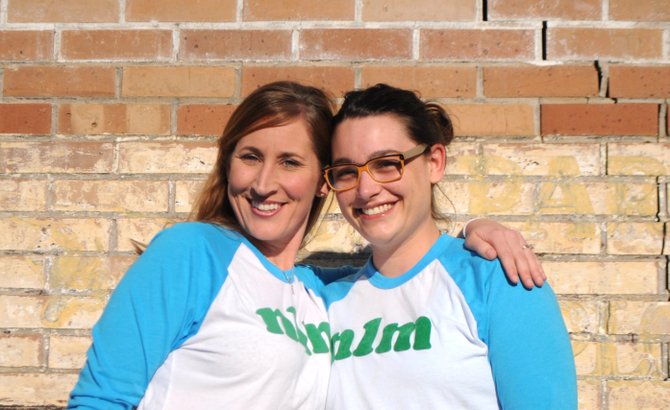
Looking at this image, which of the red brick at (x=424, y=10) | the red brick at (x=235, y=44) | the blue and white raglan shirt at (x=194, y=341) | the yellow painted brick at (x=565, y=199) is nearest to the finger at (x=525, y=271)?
the blue and white raglan shirt at (x=194, y=341)

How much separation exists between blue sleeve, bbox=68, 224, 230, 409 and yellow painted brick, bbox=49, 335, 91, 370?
0.90m

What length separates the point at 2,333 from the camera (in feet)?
8.46

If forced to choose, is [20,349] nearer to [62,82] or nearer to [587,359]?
[62,82]

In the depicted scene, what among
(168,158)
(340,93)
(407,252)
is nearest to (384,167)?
(407,252)

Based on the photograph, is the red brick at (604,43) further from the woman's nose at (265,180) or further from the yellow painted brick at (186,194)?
the yellow painted brick at (186,194)

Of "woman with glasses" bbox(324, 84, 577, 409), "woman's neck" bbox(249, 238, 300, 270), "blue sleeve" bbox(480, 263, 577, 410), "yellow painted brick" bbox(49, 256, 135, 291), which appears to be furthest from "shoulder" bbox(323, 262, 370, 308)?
"yellow painted brick" bbox(49, 256, 135, 291)

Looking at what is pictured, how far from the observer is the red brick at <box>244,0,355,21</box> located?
2.61 m

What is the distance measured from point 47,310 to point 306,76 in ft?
4.37

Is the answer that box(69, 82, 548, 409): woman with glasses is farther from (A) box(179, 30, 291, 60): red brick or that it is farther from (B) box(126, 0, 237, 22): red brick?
(B) box(126, 0, 237, 22): red brick

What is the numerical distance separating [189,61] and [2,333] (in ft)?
4.13

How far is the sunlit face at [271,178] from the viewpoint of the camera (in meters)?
2.00

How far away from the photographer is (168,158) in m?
2.61

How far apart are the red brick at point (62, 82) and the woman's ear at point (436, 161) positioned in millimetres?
1340

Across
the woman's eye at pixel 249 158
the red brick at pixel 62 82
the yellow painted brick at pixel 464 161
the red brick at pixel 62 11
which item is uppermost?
the red brick at pixel 62 11
